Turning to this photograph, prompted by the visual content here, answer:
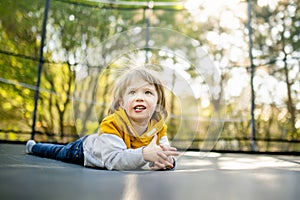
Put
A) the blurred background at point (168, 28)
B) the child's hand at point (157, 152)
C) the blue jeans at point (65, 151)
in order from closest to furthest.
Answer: the child's hand at point (157, 152) → the blue jeans at point (65, 151) → the blurred background at point (168, 28)

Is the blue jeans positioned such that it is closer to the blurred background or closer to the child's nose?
the child's nose

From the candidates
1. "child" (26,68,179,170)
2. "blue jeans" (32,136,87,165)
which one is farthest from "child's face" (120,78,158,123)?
"blue jeans" (32,136,87,165)

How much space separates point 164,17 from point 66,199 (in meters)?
3.38

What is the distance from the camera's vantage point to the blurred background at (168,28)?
2.80m

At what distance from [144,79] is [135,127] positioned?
0.12 meters

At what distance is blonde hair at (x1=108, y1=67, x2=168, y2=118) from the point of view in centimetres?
81

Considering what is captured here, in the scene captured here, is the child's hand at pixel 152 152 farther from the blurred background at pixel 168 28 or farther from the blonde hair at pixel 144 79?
the blurred background at pixel 168 28

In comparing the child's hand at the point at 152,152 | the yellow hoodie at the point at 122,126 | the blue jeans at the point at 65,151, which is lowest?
the blue jeans at the point at 65,151

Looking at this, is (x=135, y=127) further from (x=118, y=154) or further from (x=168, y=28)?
(x=168, y=28)

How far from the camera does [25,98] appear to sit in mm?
3012

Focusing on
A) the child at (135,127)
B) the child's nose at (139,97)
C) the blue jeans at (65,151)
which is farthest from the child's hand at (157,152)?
the blue jeans at (65,151)

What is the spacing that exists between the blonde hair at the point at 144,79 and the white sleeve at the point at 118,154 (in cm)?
8

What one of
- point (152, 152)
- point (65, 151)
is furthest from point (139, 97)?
point (65, 151)

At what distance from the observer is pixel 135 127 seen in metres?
0.81
